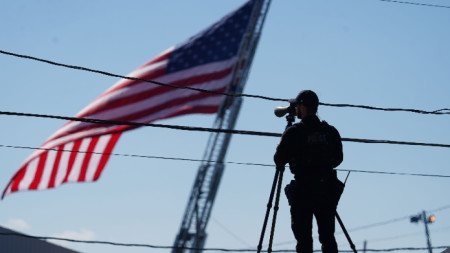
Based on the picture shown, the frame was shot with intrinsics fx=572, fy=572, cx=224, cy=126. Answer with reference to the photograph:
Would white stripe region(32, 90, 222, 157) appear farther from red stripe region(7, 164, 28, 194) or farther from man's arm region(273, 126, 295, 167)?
man's arm region(273, 126, 295, 167)

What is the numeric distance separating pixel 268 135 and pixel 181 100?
852 centimetres

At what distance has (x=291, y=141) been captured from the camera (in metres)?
5.61

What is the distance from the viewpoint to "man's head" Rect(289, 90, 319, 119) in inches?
225

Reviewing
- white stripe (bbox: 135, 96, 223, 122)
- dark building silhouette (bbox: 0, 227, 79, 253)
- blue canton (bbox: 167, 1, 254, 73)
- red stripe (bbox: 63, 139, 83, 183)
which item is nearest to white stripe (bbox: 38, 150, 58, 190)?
red stripe (bbox: 63, 139, 83, 183)

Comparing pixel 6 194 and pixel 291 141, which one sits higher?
pixel 6 194

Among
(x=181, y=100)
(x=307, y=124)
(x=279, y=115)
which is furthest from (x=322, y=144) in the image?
(x=181, y=100)

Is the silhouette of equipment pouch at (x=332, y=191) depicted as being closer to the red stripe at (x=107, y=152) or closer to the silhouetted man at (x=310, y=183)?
the silhouetted man at (x=310, y=183)

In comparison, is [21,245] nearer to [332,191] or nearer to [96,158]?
[96,158]

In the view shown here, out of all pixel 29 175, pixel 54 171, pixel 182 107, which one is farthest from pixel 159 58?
pixel 29 175

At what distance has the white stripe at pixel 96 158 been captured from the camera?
50.1 ft

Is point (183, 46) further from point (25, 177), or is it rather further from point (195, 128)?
point (195, 128)

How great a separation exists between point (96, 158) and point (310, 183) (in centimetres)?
1082

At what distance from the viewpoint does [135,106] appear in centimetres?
1584

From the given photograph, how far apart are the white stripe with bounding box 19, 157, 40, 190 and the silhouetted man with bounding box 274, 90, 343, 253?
11.0 m
